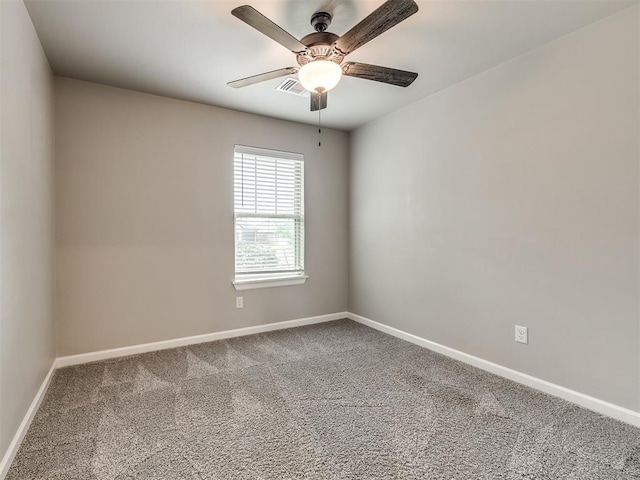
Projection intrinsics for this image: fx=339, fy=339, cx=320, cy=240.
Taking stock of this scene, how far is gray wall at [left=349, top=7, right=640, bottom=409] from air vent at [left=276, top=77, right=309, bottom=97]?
1120 mm

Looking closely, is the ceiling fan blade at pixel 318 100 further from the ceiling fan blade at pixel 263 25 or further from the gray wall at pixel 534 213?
the gray wall at pixel 534 213

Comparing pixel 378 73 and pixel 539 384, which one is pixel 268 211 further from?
pixel 539 384

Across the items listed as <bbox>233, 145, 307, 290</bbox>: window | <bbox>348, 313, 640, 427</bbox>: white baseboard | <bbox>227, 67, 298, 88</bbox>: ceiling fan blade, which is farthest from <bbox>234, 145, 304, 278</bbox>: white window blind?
<bbox>348, 313, 640, 427</bbox>: white baseboard

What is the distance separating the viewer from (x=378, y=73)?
2.19 metres

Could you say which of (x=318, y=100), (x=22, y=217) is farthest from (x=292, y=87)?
(x=22, y=217)

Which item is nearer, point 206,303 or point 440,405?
point 440,405

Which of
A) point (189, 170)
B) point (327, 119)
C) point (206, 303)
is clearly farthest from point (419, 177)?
point (206, 303)

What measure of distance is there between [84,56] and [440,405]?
11.5 ft

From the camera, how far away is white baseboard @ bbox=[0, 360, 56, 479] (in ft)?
5.17

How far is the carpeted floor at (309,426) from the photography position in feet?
5.32

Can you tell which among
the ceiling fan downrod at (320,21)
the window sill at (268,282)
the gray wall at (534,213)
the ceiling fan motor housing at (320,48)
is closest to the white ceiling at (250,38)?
the ceiling fan downrod at (320,21)

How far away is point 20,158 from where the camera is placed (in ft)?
6.11

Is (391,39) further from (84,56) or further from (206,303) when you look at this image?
(206,303)

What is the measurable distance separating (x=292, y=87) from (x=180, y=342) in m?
2.63
